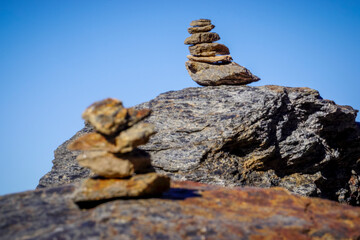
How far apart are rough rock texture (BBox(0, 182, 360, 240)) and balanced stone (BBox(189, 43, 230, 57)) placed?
1720 centimetres

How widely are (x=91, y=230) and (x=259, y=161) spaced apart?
1508cm

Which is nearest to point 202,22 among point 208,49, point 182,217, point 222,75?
point 208,49

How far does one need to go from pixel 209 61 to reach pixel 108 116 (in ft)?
60.1

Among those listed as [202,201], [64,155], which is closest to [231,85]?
[64,155]

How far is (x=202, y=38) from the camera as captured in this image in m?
28.4

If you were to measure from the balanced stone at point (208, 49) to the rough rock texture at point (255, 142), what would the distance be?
3101mm

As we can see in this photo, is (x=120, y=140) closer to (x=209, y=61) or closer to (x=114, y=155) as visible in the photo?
(x=114, y=155)

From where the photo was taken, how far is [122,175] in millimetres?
11844

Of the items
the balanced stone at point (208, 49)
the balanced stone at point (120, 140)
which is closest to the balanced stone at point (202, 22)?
the balanced stone at point (208, 49)

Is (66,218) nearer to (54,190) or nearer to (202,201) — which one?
(54,190)

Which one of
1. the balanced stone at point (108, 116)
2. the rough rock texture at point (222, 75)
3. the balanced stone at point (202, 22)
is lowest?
the balanced stone at point (108, 116)

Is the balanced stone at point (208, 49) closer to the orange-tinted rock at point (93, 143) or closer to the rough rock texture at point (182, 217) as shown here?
the rough rock texture at point (182, 217)

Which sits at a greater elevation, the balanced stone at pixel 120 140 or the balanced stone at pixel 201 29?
the balanced stone at pixel 201 29

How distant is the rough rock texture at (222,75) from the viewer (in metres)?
27.2
